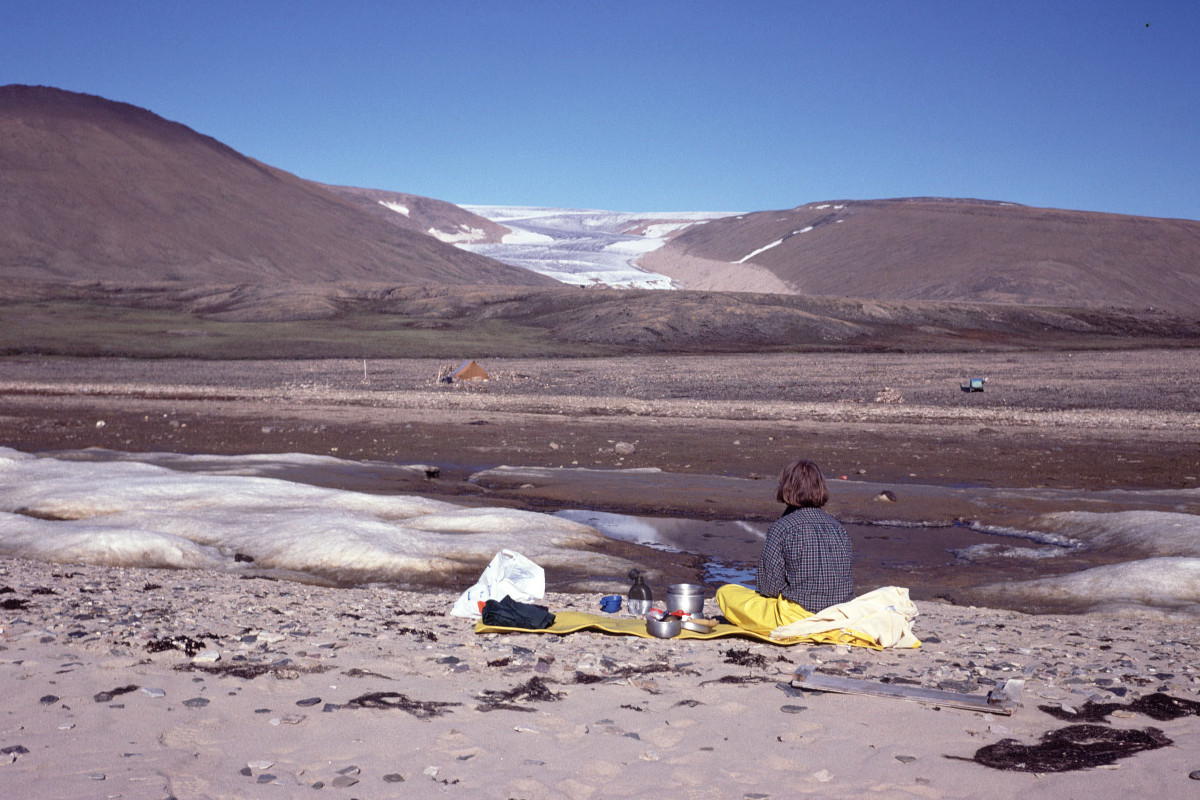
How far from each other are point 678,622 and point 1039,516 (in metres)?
10.3

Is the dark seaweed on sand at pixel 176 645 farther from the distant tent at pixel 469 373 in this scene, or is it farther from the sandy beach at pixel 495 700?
the distant tent at pixel 469 373

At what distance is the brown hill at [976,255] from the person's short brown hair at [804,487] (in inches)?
4345

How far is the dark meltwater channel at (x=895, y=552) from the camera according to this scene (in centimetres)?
1280

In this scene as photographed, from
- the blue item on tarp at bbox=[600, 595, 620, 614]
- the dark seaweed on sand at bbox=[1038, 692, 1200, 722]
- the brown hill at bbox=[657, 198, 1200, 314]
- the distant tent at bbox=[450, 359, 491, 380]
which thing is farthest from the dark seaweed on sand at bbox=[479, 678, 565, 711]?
the brown hill at bbox=[657, 198, 1200, 314]

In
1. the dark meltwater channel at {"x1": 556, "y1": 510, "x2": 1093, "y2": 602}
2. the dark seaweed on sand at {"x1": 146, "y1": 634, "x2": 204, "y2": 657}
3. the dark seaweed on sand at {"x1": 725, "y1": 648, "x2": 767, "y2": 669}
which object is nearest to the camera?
the dark seaweed on sand at {"x1": 146, "y1": 634, "x2": 204, "y2": 657}

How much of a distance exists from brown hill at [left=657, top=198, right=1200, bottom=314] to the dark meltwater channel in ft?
338

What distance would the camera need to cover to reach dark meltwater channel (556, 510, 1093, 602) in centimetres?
1280

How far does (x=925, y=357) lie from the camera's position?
196 feet

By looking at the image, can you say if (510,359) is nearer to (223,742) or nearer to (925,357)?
(925,357)

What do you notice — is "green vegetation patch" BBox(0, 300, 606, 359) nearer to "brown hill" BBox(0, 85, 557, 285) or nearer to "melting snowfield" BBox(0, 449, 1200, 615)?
"brown hill" BBox(0, 85, 557, 285)

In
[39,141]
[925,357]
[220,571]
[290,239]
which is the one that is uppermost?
[39,141]

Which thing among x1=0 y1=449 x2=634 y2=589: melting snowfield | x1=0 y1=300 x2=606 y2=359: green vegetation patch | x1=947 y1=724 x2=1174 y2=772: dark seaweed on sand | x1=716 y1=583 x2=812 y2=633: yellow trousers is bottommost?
x1=0 y1=449 x2=634 y2=589: melting snowfield

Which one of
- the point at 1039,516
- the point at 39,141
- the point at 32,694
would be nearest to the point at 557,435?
the point at 1039,516

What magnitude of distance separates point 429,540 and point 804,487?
6.36m
